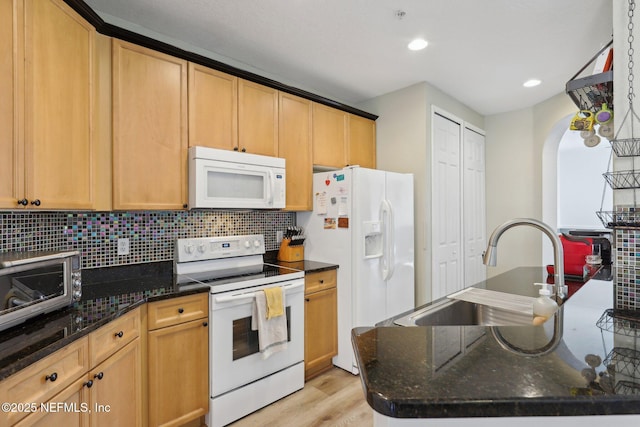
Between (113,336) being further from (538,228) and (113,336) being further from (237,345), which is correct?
(538,228)

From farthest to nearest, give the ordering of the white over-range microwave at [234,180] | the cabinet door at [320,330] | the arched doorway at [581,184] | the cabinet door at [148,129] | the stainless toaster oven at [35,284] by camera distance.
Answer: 1. the arched doorway at [581,184]
2. the cabinet door at [320,330]
3. the white over-range microwave at [234,180]
4. the cabinet door at [148,129]
5. the stainless toaster oven at [35,284]

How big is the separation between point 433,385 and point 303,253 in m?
2.46

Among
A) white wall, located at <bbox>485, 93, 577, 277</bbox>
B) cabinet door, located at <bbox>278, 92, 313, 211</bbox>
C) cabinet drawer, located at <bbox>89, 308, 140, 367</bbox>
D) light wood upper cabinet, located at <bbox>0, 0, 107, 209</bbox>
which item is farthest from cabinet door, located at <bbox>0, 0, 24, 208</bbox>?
white wall, located at <bbox>485, 93, 577, 277</bbox>

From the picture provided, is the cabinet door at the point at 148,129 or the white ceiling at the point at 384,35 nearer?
the cabinet door at the point at 148,129

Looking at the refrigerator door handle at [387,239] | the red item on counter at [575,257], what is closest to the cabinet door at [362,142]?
the refrigerator door handle at [387,239]

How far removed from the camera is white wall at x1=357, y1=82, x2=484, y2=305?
3219 mm

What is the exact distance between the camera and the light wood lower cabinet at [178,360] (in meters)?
1.79

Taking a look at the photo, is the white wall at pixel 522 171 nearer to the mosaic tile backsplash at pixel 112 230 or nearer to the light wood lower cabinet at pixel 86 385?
the mosaic tile backsplash at pixel 112 230

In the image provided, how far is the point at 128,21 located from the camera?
2215mm

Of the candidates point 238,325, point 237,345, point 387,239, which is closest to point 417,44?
point 387,239

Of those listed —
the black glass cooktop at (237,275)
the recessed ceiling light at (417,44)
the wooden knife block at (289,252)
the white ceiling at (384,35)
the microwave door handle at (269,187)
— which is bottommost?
the black glass cooktop at (237,275)

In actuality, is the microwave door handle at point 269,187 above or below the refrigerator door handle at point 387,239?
above

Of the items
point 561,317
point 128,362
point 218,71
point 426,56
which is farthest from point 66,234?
point 426,56

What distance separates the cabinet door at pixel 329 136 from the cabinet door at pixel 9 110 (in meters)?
2.09
